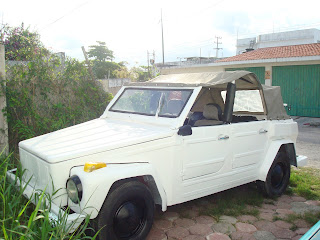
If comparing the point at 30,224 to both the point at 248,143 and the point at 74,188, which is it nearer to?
the point at 74,188

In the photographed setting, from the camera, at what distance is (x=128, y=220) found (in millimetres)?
3143

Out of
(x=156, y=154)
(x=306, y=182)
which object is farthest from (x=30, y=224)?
(x=306, y=182)

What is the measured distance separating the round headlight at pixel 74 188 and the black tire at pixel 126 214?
28 centimetres

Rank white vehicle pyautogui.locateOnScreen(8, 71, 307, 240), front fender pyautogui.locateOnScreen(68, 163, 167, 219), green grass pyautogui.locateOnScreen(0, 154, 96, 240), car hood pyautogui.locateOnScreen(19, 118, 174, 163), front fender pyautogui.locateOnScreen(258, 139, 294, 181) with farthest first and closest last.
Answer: front fender pyautogui.locateOnScreen(258, 139, 294, 181) → car hood pyautogui.locateOnScreen(19, 118, 174, 163) → white vehicle pyautogui.locateOnScreen(8, 71, 307, 240) → front fender pyautogui.locateOnScreen(68, 163, 167, 219) → green grass pyautogui.locateOnScreen(0, 154, 96, 240)

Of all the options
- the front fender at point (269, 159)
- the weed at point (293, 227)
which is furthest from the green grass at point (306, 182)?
the weed at point (293, 227)

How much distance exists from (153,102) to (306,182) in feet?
10.1

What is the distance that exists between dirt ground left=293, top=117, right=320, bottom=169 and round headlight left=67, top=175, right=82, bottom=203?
5.15 meters

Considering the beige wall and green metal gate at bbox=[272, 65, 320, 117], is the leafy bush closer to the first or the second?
the beige wall

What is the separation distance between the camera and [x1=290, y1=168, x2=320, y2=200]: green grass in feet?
15.9

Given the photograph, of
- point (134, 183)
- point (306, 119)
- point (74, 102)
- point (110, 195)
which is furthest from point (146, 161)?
point (306, 119)

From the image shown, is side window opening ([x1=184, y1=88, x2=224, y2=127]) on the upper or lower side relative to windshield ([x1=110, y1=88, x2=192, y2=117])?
lower

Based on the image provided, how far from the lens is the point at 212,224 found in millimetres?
3818

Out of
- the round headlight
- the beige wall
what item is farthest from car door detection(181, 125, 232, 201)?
the beige wall

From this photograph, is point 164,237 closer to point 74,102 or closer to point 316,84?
point 74,102
